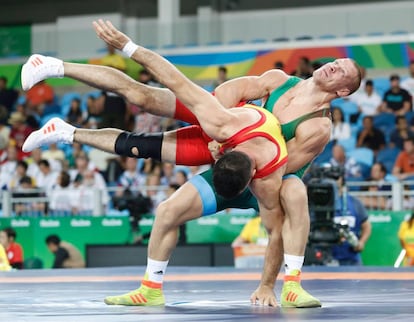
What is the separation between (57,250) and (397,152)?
4.38 metres

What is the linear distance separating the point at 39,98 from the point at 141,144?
1104cm

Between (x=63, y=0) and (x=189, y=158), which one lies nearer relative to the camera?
(x=189, y=158)

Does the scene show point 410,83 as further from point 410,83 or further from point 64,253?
point 64,253

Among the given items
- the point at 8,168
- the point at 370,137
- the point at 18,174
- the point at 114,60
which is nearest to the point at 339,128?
the point at 370,137

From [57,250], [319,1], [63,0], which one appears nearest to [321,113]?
[57,250]

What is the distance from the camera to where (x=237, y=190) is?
4840mm

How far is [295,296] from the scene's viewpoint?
517cm

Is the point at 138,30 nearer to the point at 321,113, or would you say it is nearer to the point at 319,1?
the point at 319,1

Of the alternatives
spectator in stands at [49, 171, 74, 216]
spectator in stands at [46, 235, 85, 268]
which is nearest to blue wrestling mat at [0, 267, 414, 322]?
spectator in stands at [46, 235, 85, 268]

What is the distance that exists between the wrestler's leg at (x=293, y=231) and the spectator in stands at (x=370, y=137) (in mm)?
7937

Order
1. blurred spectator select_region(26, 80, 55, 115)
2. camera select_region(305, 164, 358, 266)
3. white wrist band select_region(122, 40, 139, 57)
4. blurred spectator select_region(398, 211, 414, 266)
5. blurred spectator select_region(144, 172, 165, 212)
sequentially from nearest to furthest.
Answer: white wrist band select_region(122, 40, 139, 57) < camera select_region(305, 164, 358, 266) < blurred spectator select_region(398, 211, 414, 266) < blurred spectator select_region(144, 172, 165, 212) < blurred spectator select_region(26, 80, 55, 115)

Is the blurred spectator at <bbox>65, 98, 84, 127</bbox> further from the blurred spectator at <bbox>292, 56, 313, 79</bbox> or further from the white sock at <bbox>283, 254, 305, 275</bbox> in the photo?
the white sock at <bbox>283, 254, 305, 275</bbox>

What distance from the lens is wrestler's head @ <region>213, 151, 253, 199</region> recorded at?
4.82m

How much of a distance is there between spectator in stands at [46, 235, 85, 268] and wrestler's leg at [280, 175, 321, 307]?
6.26 meters
